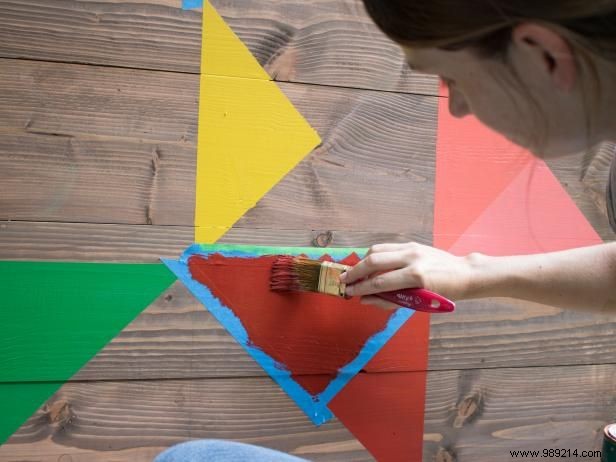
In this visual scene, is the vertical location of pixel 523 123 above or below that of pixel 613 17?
below

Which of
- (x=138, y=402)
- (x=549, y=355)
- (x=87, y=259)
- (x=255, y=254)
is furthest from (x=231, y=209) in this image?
(x=549, y=355)

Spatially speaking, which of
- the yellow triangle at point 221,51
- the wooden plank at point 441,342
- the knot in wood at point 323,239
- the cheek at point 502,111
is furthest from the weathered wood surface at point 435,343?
the cheek at point 502,111

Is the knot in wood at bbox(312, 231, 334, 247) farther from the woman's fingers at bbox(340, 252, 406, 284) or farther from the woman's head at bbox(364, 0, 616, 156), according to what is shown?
the woman's head at bbox(364, 0, 616, 156)

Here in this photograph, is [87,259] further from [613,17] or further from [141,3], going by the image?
[613,17]

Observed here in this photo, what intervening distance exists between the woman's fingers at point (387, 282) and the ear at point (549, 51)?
1.36ft

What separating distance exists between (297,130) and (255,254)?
21cm

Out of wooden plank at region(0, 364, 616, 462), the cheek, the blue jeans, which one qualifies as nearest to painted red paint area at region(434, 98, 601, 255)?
wooden plank at region(0, 364, 616, 462)

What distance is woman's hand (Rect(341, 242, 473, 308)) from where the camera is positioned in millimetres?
926

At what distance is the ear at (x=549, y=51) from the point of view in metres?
0.52

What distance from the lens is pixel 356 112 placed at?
41.4 inches

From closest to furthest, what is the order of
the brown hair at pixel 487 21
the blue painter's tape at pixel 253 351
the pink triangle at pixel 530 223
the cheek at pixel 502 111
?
1. the brown hair at pixel 487 21
2. the cheek at pixel 502 111
3. the blue painter's tape at pixel 253 351
4. the pink triangle at pixel 530 223

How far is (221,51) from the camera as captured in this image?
0.99m

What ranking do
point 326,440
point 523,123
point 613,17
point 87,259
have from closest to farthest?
point 613,17
point 523,123
point 87,259
point 326,440

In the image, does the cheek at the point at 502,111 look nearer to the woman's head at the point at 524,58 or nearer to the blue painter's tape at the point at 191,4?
the woman's head at the point at 524,58
